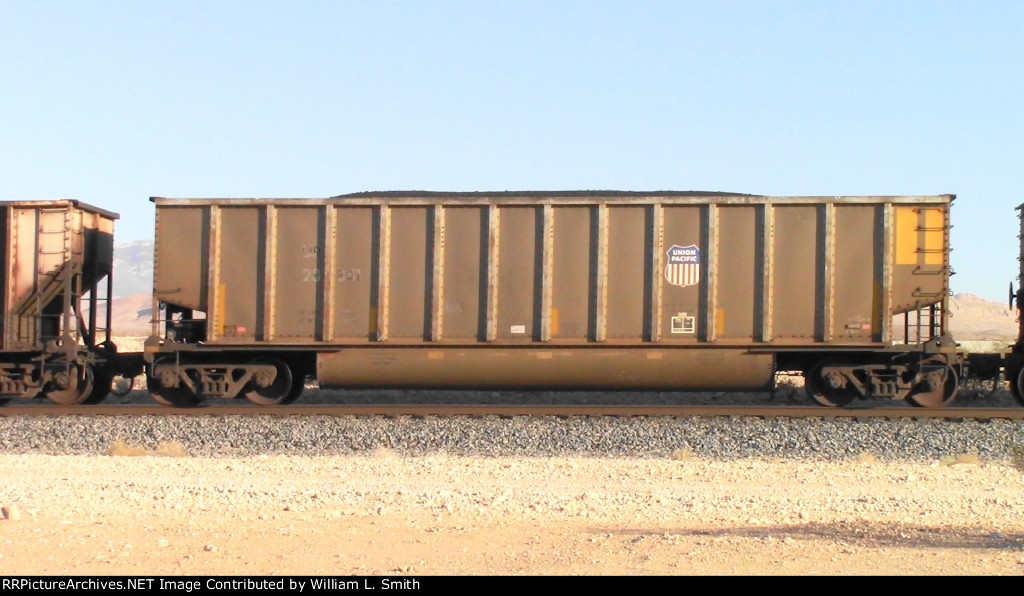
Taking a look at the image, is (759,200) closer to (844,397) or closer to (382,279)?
(844,397)

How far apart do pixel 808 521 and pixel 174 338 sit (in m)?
10.8

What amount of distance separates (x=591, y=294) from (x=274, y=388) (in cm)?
525

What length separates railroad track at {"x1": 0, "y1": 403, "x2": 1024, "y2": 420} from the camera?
1300cm

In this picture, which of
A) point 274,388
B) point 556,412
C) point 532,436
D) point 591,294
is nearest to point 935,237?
point 591,294

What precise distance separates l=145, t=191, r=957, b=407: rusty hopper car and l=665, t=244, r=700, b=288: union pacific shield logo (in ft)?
0.07

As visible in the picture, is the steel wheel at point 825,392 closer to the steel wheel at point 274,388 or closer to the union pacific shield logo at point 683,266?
the union pacific shield logo at point 683,266

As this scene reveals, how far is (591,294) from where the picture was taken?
13.9 m

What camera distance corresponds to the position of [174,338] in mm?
14508

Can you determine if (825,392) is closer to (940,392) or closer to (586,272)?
(940,392)

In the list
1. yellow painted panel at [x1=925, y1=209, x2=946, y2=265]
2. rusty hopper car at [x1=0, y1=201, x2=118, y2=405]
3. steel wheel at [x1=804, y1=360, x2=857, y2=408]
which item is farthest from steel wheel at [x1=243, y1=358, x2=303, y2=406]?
yellow painted panel at [x1=925, y1=209, x2=946, y2=265]

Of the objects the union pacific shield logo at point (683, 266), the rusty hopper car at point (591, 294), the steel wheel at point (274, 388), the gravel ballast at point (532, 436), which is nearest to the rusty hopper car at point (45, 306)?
the rusty hopper car at point (591, 294)

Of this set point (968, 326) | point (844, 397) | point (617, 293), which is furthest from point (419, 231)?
point (968, 326)

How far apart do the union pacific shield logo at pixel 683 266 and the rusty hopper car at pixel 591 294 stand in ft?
0.07

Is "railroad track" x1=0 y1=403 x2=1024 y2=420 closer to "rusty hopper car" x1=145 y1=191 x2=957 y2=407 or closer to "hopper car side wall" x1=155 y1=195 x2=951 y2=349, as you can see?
"rusty hopper car" x1=145 y1=191 x2=957 y2=407
